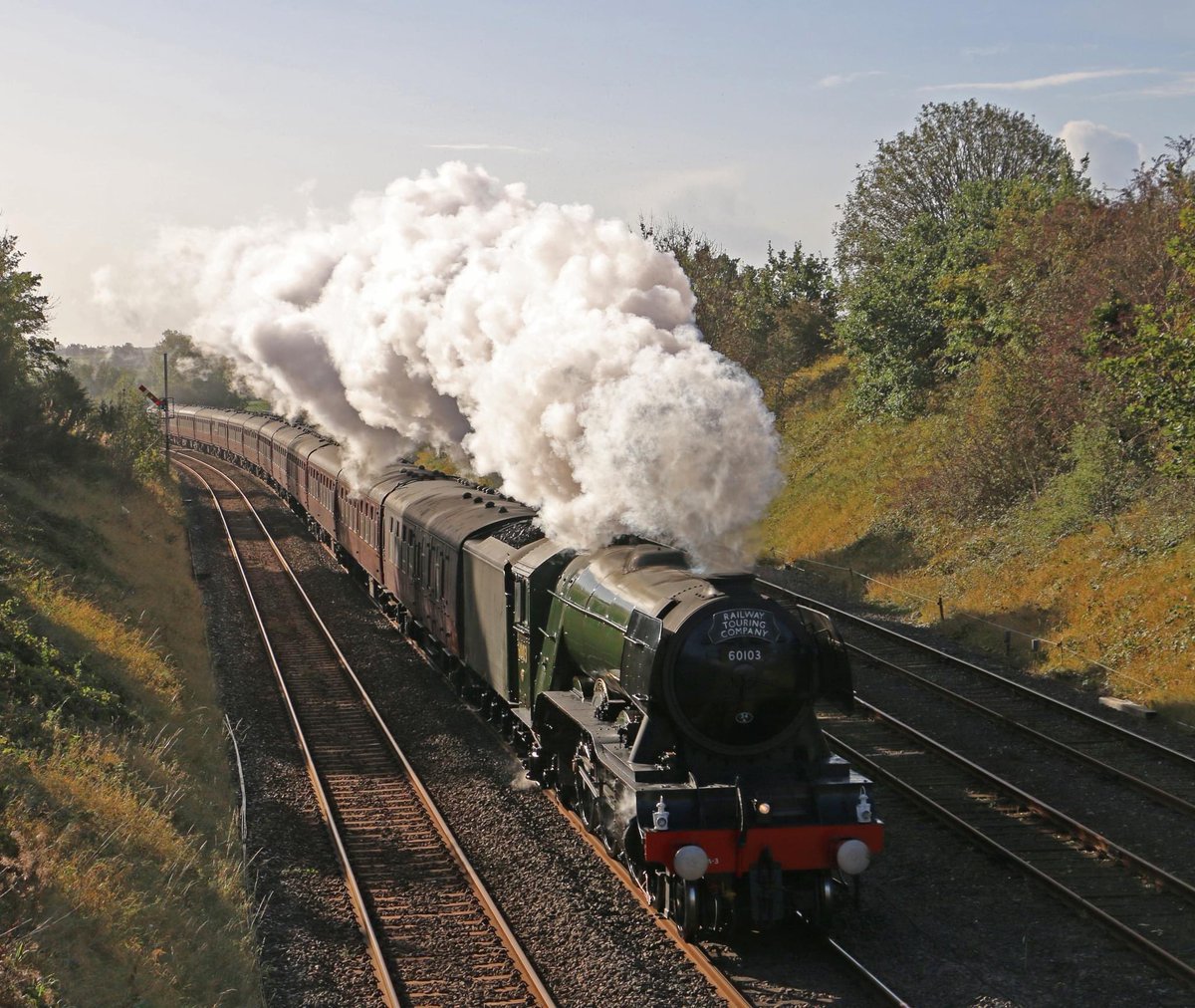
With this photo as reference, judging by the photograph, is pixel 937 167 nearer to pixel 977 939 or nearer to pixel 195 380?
pixel 977 939

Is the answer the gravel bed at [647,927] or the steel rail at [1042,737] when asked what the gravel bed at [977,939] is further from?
the steel rail at [1042,737]

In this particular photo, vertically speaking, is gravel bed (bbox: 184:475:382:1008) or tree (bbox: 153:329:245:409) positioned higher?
tree (bbox: 153:329:245:409)

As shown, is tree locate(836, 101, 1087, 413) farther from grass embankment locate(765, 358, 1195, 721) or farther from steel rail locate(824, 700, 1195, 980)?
steel rail locate(824, 700, 1195, 980)

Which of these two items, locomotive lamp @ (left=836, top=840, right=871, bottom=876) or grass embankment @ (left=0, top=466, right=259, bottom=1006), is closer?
grass embankment @ (left=0, top=466, right=259, bottom=1006)

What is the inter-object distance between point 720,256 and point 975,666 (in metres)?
38.0

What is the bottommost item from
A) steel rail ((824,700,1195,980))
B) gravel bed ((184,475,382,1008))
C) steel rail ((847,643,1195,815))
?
gravel bed ((184,475,382,1008))

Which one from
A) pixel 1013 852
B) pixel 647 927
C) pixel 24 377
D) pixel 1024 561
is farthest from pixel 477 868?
pixel 24 377

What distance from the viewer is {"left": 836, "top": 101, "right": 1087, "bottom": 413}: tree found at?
3641 cm

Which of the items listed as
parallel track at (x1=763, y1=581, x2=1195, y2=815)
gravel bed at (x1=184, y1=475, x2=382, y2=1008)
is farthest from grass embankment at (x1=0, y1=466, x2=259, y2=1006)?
parallel track at (x1=763, y1=581, x2=1195, y2=815)

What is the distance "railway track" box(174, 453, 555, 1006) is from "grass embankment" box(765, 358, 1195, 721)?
10873mm

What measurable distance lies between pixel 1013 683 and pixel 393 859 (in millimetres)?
10448

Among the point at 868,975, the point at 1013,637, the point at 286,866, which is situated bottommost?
the point at 286,866

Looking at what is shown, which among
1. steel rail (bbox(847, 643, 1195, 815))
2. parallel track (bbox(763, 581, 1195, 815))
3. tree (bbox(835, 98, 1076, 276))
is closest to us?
steel rail (bbox(847, 643, 1195, 815))

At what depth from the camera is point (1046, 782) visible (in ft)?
46.3
